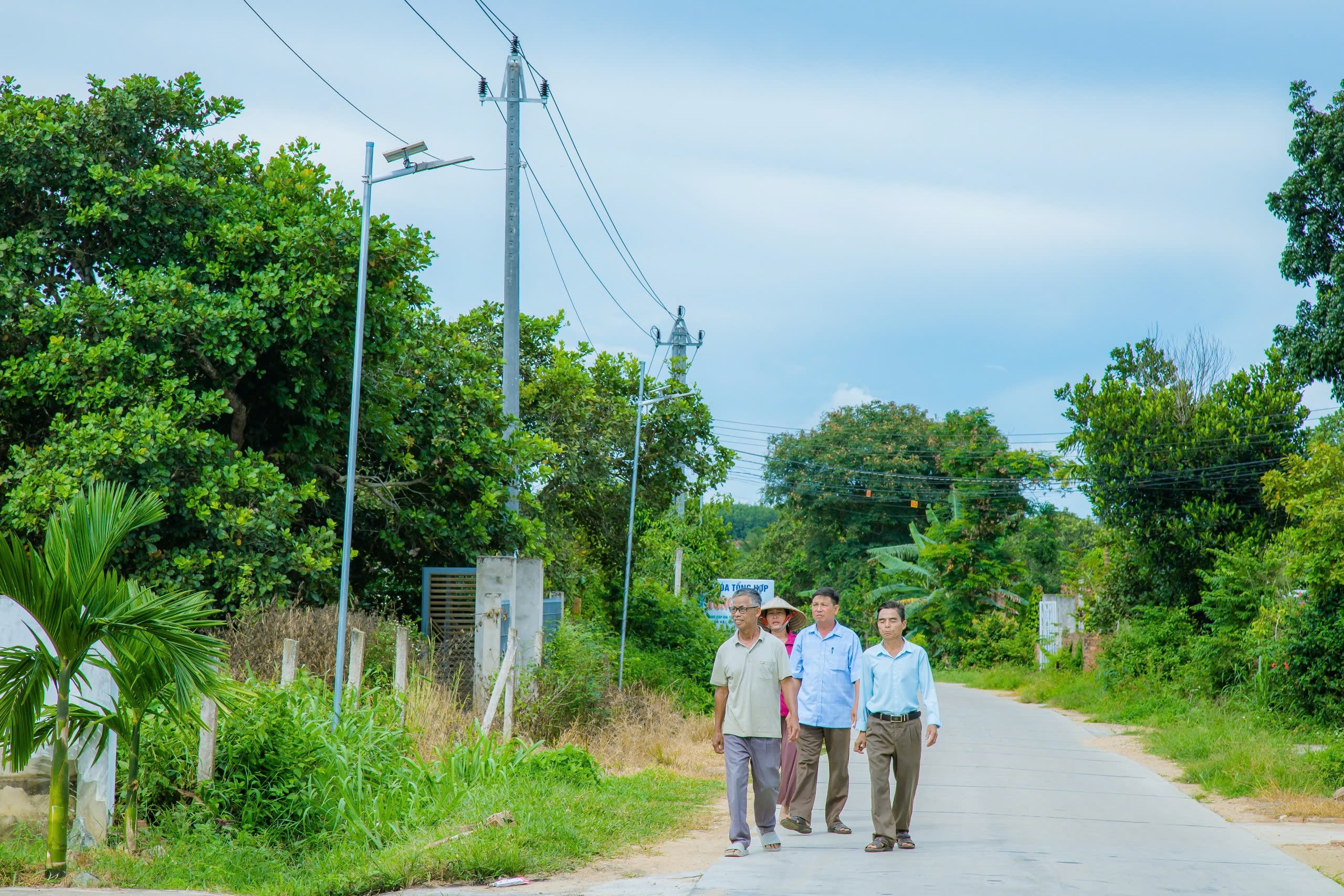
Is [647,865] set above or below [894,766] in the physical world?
below

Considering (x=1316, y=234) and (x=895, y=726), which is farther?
(x=1316, y=234)

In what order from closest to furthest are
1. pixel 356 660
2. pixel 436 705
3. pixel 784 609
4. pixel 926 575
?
pixel 784 609 < pixel 356 660 < pixel 436 705 < pixel 926 575

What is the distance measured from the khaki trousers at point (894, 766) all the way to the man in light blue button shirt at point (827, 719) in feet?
2.23

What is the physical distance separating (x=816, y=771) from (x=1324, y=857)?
374 centimetres

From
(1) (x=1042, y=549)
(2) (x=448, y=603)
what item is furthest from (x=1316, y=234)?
(1) (x=1042, y=549)

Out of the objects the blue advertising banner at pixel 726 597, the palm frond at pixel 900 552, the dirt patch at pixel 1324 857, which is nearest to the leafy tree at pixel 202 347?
the dirt patch at pixel 1324 857

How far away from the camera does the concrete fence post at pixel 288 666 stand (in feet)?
35.4

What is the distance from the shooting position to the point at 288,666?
35.7 feet

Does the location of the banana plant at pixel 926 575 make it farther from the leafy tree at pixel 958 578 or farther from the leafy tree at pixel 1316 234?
the leafy tree at pixel 1316 234

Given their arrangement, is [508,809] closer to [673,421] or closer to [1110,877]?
[1110,877]

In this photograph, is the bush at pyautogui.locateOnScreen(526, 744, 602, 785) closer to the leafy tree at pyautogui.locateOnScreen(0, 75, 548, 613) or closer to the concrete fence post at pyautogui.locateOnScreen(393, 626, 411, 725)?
the concrete fence post at pyautogui.locateOnScreen(393, 626, 411, 725)

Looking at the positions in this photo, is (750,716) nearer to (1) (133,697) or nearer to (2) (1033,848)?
(2) (1033,848)

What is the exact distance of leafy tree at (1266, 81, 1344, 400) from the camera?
19672 mm

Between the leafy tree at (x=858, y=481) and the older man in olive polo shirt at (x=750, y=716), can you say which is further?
the leafy tree at (x=858, y=481)
